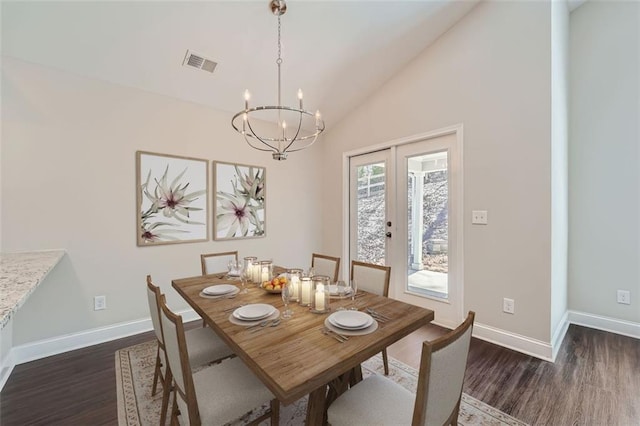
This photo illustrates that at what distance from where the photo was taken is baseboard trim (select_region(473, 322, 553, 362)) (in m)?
2.33

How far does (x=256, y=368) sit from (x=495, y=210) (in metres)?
2.59

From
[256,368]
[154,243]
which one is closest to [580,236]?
[256,368]

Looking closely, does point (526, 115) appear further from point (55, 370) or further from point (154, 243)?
point (55, 370)

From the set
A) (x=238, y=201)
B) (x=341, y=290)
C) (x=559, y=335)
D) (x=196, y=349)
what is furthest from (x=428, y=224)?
(x=196, y=349)

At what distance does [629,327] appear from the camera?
2779 mm

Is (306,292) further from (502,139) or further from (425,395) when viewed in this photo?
(502,139)

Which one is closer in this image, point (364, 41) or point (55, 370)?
point (55, 370)

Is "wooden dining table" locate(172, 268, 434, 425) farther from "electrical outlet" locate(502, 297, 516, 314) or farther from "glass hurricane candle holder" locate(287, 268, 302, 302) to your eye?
"electrical outlet" locate(502, 297, 516, 314)

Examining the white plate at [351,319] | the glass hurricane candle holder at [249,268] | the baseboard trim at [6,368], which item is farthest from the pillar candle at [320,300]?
the baseboard trim at [6,368]

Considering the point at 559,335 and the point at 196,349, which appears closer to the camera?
the point at 196,349

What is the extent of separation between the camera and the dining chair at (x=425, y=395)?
35.3 inches

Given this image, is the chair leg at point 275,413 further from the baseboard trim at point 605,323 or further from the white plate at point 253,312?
the baseboard trim at point 605,323

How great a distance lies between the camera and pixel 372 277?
7.18 ft

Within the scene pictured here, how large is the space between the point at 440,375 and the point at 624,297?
338 cm
